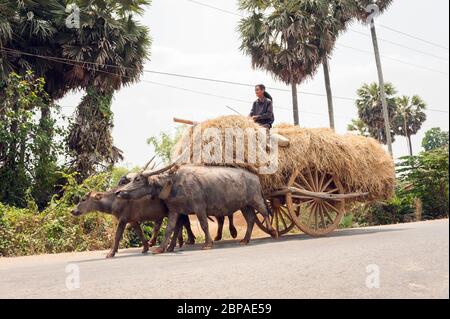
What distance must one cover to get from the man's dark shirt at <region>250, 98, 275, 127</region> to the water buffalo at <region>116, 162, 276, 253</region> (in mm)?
1482

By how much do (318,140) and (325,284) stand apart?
5.88m

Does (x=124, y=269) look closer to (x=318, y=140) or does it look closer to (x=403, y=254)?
(x=403, y=254)

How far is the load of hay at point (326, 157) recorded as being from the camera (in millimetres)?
8211

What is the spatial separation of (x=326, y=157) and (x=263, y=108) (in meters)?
1.68

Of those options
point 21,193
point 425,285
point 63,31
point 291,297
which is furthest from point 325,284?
point 63,31

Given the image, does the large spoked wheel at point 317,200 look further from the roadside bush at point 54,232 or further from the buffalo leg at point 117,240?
the roadside bush at point 54,232

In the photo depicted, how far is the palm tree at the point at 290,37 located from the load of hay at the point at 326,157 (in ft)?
37.7

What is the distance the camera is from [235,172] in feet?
26.2

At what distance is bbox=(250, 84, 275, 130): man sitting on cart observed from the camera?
9.16 m

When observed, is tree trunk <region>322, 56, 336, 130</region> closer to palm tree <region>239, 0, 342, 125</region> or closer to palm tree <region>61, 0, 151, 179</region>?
palm tree <region>239, 0, 342, 125</region>

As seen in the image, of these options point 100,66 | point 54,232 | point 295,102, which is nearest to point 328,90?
point 295,102

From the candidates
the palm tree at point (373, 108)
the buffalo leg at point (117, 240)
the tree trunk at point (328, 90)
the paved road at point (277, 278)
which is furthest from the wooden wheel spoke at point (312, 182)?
the palm tree at point (373, 108)

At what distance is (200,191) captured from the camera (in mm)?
7480

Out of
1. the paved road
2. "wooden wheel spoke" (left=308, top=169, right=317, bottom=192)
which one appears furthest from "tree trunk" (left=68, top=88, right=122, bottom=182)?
the paved road
